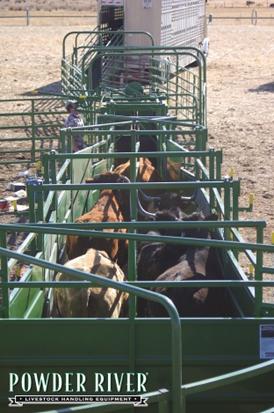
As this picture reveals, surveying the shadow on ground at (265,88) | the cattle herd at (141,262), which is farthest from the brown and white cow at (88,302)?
the shadow on ground at (265,88)

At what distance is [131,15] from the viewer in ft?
70.7

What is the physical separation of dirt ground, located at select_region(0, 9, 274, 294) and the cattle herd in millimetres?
2730

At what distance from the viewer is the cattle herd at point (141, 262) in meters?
5.64

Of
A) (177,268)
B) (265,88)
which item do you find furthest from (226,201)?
(265,88)

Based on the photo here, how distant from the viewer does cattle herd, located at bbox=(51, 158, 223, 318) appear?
222 inches

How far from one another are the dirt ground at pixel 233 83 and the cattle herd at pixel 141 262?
273 centimetres

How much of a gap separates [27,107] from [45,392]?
633 inches

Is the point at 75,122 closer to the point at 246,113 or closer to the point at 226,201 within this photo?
the point at 226,201

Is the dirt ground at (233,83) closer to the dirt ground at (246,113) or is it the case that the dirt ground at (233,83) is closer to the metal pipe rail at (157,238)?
the dirt ground at (246,113)

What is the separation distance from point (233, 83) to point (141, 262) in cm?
1894

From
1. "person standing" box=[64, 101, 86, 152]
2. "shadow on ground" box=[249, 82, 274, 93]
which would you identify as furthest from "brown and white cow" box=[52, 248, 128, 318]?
"shadow on ground" box=[249, 82, 274, 93]

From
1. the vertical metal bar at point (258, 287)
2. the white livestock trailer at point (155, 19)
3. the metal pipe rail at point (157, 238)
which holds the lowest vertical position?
the vertical metal bar at point (258, 287)

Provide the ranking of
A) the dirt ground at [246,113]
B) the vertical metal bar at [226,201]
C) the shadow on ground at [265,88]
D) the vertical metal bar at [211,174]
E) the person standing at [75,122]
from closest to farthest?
the vertical metal bar at [226,201]
the vertical metal bar at [211,174]
the person standing at [75,122]
the dirt ground at [246,113]
the shadow on ground at [265,88]

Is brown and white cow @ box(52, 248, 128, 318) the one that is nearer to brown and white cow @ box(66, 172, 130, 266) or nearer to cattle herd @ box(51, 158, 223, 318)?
cattle herd @ box(51, 158, 223, 318)
